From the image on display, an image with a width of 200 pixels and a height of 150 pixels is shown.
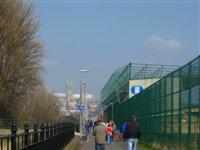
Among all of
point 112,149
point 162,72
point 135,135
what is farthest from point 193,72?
point 162,72

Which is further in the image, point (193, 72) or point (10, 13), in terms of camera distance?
point (10, 13)

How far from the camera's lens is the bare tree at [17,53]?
52.3 metres

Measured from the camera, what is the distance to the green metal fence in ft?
67.4

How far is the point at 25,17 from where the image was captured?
179ft

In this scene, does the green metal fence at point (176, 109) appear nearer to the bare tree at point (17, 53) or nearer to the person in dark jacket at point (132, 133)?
the person in dark jacket at point (132, 133)

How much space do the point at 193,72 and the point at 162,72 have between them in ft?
141

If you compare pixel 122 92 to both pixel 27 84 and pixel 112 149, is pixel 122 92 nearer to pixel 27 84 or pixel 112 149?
pixel 27 84

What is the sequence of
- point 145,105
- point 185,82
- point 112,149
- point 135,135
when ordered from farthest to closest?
point 145,105 < point 112,149 < point 135,135 < point 185,82

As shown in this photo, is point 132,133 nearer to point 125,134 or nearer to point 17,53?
point 125,134

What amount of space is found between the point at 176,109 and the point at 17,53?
29915mm

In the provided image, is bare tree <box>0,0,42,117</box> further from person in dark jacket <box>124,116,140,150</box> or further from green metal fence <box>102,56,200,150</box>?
person in dark jacket <box>124,116,140,150</box>

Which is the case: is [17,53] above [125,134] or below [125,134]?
above

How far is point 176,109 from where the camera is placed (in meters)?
24.8

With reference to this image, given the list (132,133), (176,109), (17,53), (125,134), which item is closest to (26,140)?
(132,133)
